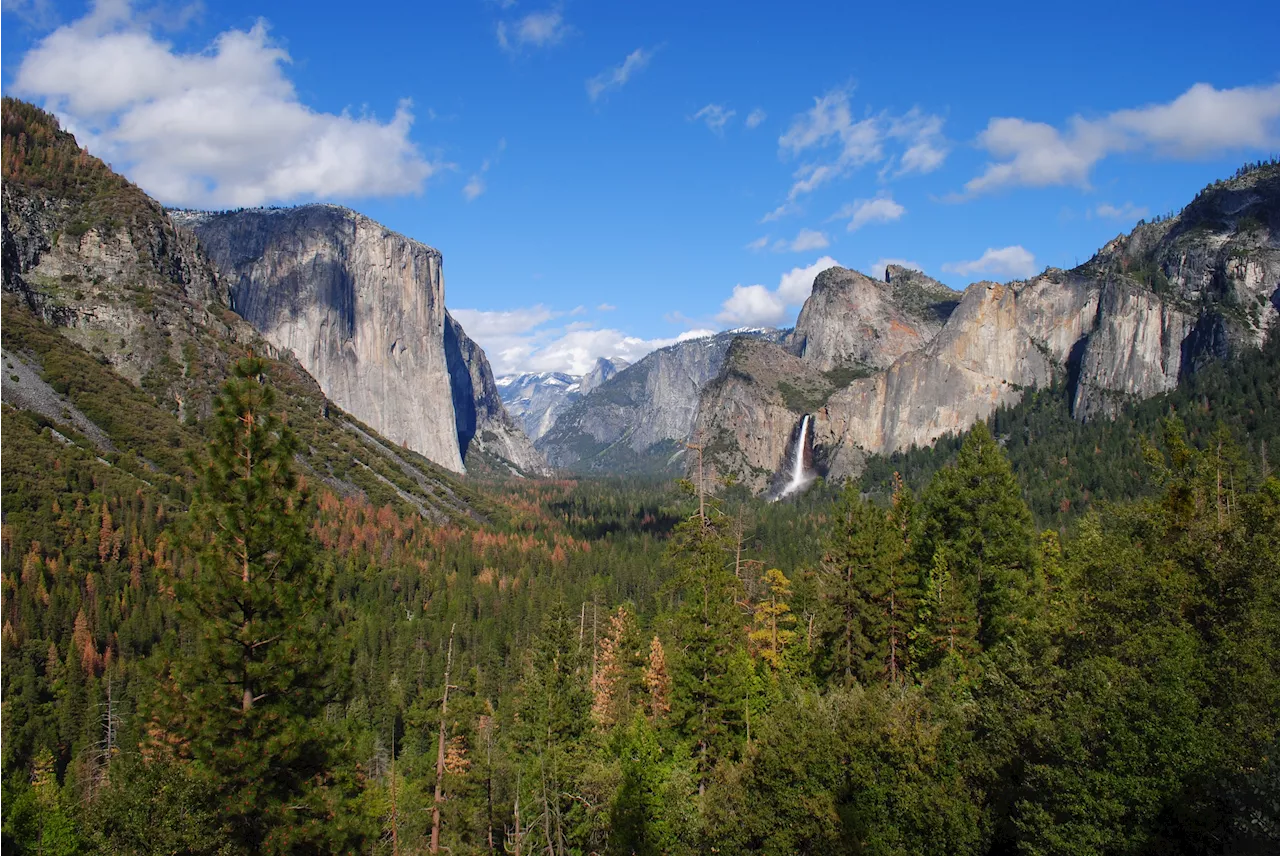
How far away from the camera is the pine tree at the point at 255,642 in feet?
55.2

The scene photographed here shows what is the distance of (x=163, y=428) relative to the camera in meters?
120

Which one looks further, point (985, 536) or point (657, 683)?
point (657, 683)

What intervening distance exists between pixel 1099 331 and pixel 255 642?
175m

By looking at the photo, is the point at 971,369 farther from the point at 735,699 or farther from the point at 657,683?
the point at 735,699

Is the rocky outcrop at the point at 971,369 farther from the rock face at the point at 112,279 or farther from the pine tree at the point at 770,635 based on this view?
the pine tree at the point at 770,635

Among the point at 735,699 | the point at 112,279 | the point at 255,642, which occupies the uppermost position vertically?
the point at 112,279

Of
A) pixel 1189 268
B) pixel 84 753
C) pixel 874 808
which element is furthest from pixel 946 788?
pixel 1189 268

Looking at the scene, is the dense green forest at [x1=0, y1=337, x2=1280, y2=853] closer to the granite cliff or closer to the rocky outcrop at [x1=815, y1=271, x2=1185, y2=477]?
the granite cliff

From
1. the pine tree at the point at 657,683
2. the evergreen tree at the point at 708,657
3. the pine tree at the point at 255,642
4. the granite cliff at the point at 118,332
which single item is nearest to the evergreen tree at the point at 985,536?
the evergreen tree at the point at 708,657

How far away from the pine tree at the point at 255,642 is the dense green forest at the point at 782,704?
0.19ft

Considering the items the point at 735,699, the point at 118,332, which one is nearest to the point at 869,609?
the point at 735,699

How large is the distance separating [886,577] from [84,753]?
45950 mm

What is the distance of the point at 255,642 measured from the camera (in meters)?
17.6

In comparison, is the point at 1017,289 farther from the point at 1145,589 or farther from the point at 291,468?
the point at 291,468
